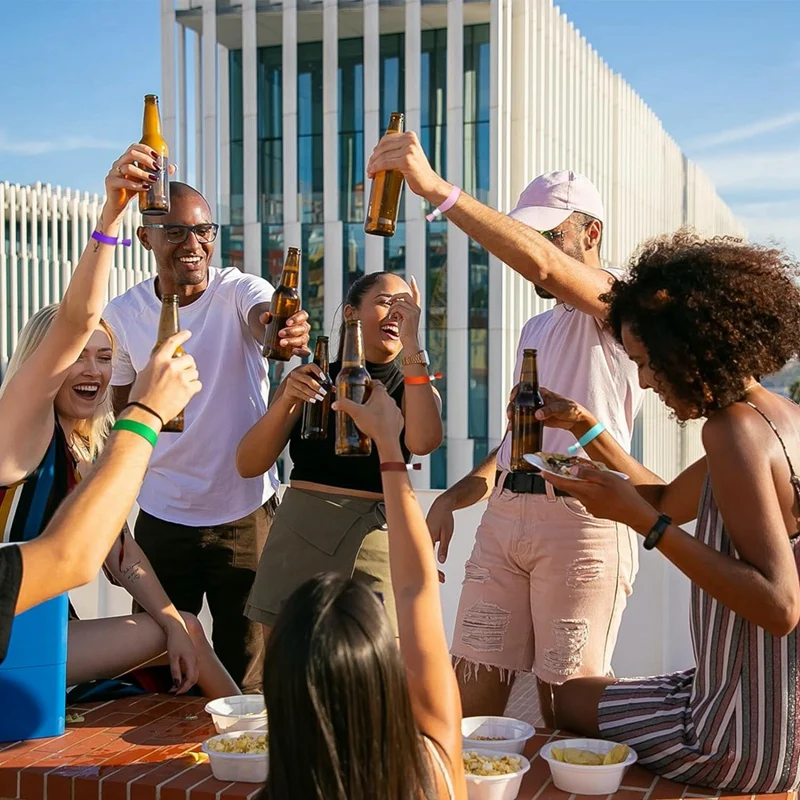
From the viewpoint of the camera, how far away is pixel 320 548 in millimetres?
2877

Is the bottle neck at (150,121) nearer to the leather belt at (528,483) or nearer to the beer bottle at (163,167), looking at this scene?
the beer bottle at (163,167)

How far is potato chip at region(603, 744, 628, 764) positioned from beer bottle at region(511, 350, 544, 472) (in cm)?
78

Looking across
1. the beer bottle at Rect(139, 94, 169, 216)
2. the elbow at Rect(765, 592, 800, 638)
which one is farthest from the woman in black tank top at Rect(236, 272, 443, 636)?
the elbow at Rect(765, 592, 800, 638)

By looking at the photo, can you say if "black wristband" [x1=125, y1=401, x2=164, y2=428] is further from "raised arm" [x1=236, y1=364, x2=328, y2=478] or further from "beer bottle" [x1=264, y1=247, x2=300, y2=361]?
"beer bottle" [x1=264, y1=247, x2=300, y2=361]

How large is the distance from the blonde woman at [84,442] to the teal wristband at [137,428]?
734 millimetres

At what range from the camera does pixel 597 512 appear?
6.62 ft

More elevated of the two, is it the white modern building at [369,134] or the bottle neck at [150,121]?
the white modern building at [369,134]

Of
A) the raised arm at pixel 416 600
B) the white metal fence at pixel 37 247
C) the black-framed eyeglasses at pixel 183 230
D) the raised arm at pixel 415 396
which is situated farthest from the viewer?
the white metal fence at pixel 37 247

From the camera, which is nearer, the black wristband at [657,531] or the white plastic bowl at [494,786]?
the white plastic bowl at [494,786]

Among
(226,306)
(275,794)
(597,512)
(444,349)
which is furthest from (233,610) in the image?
(444,349)

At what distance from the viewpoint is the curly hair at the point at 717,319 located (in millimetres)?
1984

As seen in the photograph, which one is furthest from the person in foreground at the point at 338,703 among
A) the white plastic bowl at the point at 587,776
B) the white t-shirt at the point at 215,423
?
the white t-shirt at the point at 215,423

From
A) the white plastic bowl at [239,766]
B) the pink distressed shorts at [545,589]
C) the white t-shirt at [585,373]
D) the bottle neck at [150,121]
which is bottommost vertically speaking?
the white plastic bowl at [239,766]

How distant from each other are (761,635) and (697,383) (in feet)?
1.61
